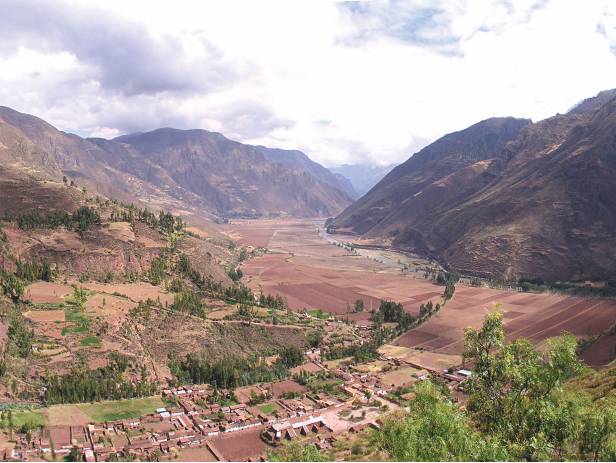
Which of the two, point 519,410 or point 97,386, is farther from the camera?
point 97,386

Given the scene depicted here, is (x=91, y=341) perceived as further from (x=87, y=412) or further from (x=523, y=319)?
(x=523, y=319)

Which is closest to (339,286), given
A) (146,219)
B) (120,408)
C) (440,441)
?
(146,219)

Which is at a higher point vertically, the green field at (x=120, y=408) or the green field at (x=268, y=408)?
the green field at (x=120, y=408)

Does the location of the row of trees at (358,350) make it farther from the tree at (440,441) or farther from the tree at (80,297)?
the tree at (440,441)

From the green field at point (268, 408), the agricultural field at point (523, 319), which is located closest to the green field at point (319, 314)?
the agricultural field at point (523, 319)

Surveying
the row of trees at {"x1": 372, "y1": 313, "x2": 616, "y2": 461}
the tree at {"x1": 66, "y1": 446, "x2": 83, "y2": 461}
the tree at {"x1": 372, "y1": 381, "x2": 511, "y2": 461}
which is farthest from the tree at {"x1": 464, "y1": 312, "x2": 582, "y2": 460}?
the tree at {"x1": 66, "y1": 446, "x2": 83, "y2": 461}

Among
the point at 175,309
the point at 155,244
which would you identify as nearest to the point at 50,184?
the point at 155,244

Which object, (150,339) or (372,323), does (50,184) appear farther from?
(372,323)

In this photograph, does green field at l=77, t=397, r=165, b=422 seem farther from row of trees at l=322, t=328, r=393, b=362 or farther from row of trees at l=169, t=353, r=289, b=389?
row of trees at l=322, t=328, r=393, b=362
